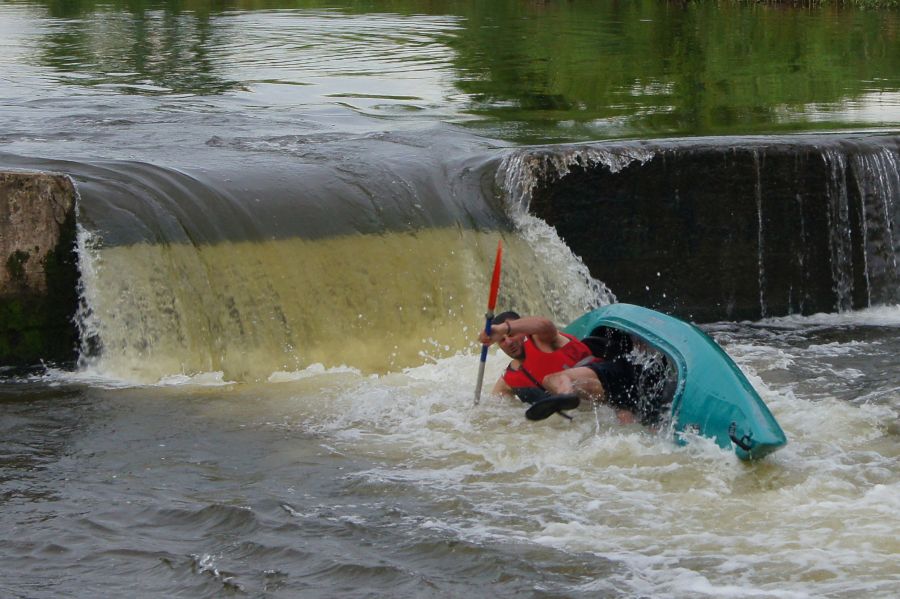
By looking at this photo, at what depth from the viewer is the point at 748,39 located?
2158 cm

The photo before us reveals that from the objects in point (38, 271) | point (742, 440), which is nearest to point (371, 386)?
point (38, 271)

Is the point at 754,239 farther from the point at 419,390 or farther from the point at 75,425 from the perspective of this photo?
the point at 75,425

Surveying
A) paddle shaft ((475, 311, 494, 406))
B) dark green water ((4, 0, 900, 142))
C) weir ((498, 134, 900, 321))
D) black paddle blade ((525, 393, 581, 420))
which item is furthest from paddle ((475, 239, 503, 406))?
dark green water ((4, 0, 900, 142))

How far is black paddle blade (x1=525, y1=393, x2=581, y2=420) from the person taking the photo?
22.3 feet

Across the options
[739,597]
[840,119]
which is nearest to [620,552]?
[739,597]

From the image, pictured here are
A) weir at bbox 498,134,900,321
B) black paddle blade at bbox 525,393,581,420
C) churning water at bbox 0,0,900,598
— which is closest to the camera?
churning water at bbox 0,0,900,598

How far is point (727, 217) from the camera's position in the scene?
33.9 feet

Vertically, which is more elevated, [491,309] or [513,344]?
[491,309]

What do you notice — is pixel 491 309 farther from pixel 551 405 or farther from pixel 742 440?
pixel 742 440

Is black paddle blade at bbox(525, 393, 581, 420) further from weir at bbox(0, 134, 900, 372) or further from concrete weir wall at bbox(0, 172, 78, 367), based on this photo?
concrete weir wall at bbox(0, 172, 78, 367)

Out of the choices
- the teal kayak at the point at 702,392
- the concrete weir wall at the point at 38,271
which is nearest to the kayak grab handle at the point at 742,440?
the teal kayak at the point at 702,392

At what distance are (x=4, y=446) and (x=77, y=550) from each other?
1.58 metres

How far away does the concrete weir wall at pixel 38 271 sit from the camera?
8367mm

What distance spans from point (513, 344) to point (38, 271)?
3.17 meters
